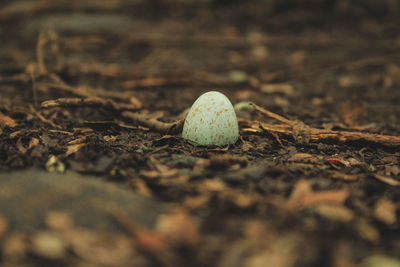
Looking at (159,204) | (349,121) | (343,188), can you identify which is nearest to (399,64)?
(349,121)

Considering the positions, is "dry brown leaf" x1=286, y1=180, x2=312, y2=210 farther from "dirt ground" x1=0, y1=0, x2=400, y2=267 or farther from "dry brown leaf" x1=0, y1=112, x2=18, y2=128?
"dry brown leaf" x1=0, y1=112, x2=18, y2=128

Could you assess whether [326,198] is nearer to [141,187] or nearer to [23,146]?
[141,187]

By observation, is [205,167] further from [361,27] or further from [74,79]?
[361,27]

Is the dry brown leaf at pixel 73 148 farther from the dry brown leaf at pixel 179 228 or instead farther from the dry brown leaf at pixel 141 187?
the dry brown leaf at pixel 179 228

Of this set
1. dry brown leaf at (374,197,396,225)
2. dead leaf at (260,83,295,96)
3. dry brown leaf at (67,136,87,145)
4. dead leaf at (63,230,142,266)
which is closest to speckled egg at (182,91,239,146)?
dry brown leaf at (67,136,87,145)

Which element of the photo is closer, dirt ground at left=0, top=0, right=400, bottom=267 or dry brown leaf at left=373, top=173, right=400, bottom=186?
dirt ground at left=0, top=0, right=400, bottom=267

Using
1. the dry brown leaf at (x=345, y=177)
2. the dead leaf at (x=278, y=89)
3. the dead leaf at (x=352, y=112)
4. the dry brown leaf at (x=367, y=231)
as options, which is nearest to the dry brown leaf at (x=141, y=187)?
the dry brown leaf at (x=367, y=231)
